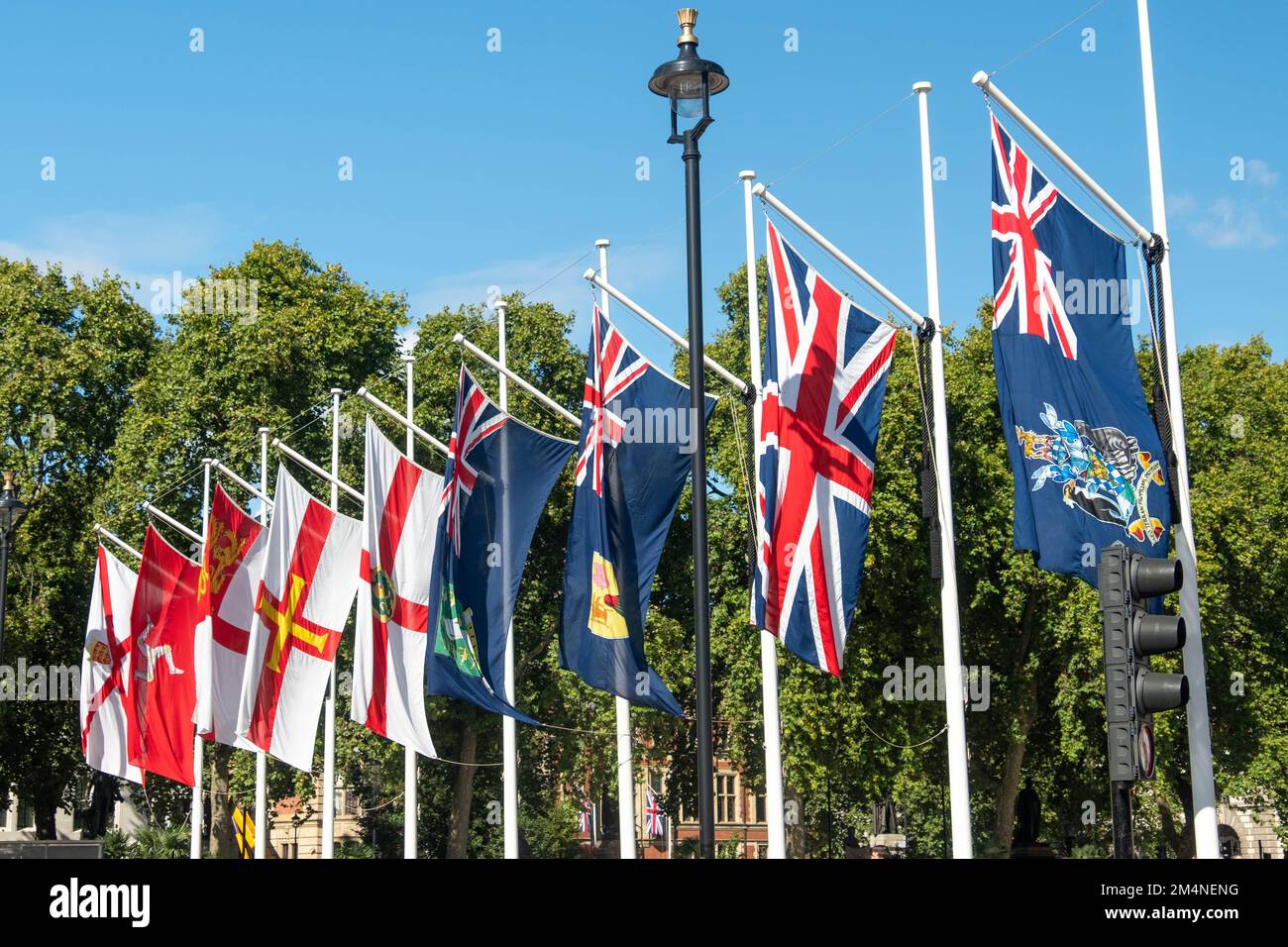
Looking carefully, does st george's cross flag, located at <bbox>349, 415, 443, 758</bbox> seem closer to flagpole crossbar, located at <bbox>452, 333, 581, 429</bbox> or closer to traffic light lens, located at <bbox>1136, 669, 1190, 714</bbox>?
flagpole crossbar, located at <bbox>452, 333, 581, 429</bbox>

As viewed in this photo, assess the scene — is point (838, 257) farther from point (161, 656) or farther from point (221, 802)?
point (221, 802)

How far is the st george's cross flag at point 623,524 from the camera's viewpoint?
19344 mm

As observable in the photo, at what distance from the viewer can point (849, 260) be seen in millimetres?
20000

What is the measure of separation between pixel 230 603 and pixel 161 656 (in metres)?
3.20

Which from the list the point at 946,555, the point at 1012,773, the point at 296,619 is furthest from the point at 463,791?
the point at 946,555

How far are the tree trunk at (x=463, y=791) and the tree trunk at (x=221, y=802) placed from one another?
21.2ft

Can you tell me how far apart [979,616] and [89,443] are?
28807mm

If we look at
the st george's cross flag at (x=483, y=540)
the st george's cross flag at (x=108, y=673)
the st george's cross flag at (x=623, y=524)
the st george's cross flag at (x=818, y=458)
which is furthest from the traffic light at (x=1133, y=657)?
the st george's cross flag at (x=108, y=673)

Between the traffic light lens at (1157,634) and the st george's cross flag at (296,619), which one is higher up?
the st george's cross flag at (296,619)

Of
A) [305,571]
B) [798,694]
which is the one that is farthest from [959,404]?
[305,571]

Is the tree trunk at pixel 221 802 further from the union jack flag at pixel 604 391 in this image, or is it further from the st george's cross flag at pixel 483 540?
the union jack flag at pixel 604 391

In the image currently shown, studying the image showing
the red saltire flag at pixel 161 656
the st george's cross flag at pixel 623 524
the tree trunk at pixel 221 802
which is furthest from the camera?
the tree trunk at pixel 221 802

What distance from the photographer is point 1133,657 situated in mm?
8078

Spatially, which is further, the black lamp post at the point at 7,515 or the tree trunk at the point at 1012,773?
the tree trunk at the point at 1012,773
